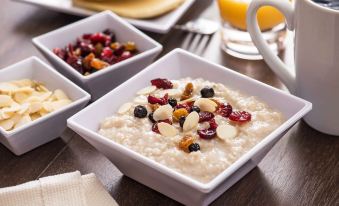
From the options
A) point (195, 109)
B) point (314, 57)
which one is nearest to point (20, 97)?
point (195, 109)

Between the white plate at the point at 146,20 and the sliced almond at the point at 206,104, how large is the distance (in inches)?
18.9

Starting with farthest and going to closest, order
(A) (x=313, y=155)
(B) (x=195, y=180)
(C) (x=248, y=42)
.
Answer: (C) (x=248, y=42) → (A) (x=313, y=155) → (B) (x=195, y=180)

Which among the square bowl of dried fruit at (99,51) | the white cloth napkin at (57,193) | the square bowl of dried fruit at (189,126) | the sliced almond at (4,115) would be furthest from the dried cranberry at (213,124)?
the sliced almond at (4,115)

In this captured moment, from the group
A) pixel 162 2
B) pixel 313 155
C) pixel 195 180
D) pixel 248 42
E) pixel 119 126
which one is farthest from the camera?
pixel 162 2

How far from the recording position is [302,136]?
A: 1.44 meters

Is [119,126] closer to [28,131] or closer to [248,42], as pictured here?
[28,131]

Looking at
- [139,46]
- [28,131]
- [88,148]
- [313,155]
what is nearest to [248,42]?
[139,46]

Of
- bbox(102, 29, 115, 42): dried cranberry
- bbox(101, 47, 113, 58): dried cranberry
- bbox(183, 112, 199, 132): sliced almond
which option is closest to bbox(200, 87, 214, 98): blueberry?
bbox(183, 112, 199, 132): sliced almond

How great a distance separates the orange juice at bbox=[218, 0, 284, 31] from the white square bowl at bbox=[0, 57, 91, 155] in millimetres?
497

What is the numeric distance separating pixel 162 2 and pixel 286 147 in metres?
0.65

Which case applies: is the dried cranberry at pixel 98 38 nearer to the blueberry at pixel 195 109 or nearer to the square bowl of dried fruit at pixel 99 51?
the square bowl of dried fruit at pixel 99 51

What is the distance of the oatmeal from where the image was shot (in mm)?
Answer: 1176

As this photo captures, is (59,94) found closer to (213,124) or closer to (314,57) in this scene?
(213,124)

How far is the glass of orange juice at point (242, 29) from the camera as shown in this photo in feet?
5.48
